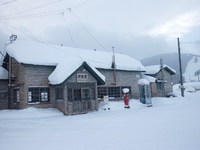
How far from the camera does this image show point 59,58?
22375 millimetres

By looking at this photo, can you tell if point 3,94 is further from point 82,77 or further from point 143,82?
point 143,82

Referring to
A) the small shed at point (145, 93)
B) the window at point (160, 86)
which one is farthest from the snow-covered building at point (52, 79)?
the window at point (160, 86)

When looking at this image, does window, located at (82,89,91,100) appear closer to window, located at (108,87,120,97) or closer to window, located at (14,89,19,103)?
window, located at (108,87,120,97)

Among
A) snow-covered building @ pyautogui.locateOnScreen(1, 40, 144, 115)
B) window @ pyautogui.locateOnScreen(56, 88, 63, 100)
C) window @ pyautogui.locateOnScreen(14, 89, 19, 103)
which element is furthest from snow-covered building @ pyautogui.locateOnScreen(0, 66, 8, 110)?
window @ pyautogui.locateOnScreen(56, 88, 63, 100)

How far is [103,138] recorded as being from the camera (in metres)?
8.62

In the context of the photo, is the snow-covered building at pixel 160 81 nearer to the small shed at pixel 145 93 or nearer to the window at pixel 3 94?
the small shed at pixel 145 93

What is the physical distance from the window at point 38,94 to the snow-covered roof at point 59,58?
1.43m

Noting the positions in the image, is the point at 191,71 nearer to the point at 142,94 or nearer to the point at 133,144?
the point at 142,94

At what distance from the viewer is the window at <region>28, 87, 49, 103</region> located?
19500 mm

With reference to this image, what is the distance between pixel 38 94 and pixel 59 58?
4636 mm

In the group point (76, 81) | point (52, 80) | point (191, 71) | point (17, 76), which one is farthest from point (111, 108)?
point (191, 71)

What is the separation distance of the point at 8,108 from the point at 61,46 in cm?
1023

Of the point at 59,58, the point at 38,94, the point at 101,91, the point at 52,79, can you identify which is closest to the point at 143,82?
the point at 101,91

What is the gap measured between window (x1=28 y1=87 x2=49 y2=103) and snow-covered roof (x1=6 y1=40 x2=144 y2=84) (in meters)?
1.43
